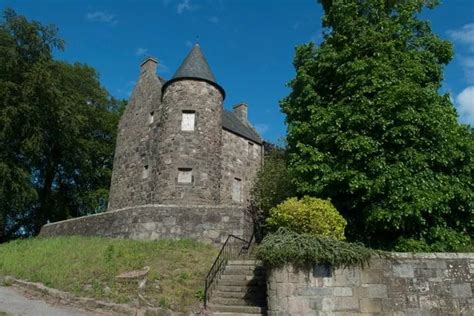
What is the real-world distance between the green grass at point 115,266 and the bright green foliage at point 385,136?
457cm

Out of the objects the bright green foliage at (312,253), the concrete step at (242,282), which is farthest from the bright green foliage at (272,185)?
the bright green foliage at (312,253)

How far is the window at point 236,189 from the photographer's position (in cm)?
2408

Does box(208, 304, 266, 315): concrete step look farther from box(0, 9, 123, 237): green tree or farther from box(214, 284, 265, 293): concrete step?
box(0, 9, 123, 237): green tree

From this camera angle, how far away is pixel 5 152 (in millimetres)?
23688

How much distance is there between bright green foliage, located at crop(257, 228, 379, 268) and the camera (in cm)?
999

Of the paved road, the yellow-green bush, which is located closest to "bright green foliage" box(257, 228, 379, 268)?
the yellow-green bush

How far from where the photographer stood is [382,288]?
9.97 meters

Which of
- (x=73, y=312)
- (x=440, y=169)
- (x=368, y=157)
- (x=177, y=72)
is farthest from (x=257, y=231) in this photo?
(x=177, y=72)

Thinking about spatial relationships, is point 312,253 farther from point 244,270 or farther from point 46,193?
point 46,193

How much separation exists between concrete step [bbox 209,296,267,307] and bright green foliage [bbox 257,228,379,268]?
5.06 feet

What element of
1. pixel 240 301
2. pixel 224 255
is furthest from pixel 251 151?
pixel 240 301

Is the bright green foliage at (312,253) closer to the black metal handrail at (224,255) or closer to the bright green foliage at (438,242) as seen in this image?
the black metal handrail at (224,255)

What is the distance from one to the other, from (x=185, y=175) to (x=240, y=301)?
10244 millimetres

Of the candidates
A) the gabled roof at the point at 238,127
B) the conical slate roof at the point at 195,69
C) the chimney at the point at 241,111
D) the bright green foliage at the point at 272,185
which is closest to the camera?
the bright green foliage at the point at 272,185
